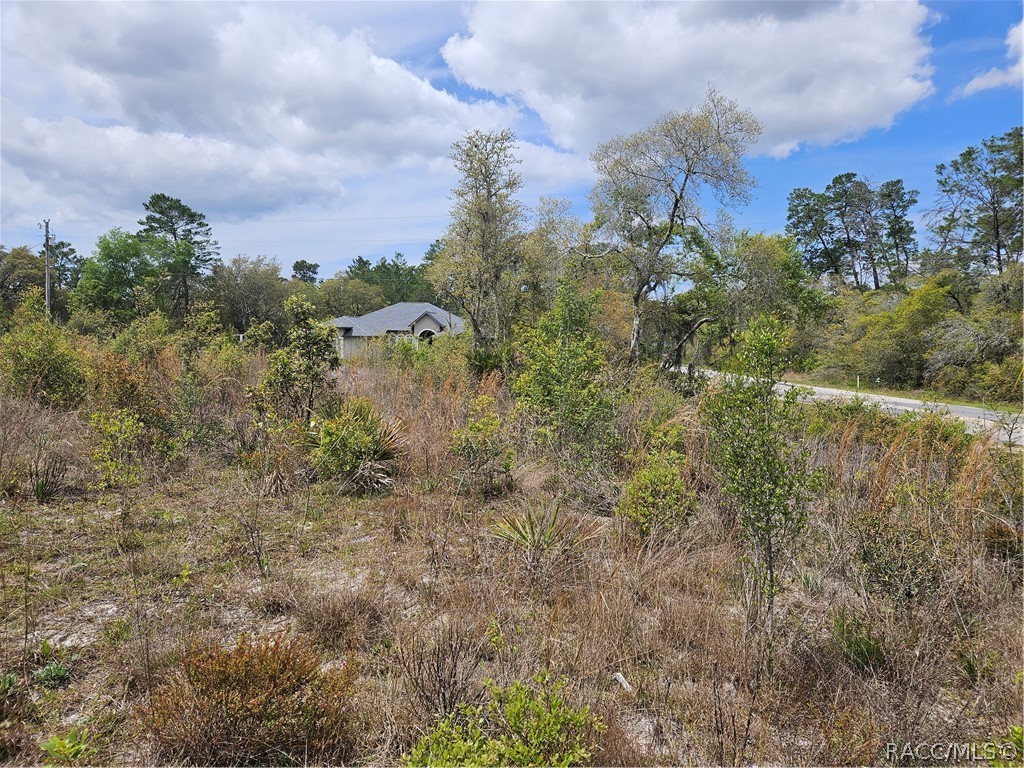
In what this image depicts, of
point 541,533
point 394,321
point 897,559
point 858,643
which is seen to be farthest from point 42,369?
point 394,321

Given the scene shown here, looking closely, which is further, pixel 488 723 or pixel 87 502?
pixel 87 502

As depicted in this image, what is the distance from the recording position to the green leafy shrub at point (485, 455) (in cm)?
627

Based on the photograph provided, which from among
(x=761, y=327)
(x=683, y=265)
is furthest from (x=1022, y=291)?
(x=761, y=327)

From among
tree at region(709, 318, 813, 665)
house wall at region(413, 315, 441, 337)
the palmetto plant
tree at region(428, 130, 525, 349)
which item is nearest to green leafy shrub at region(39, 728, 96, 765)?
the palmetto plant

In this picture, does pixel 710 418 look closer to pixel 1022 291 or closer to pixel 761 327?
pixel 761 327

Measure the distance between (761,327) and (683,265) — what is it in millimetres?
16158

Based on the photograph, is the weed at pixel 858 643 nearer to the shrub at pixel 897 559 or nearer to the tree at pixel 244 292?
the shrub at pixel 897 559

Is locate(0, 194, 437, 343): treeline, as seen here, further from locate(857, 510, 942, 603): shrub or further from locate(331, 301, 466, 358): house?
locate(857, 510, 942, 603): shrub

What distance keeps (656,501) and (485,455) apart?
2.40 m

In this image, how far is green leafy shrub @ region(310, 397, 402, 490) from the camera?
6.33 meters

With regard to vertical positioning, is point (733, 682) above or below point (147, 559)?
below

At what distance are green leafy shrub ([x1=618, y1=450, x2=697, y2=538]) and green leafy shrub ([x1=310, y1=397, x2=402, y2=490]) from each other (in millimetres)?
3012

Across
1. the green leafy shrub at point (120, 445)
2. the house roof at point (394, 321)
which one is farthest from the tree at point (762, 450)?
the house roof at point (394, 321)

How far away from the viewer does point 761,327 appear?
320cm
